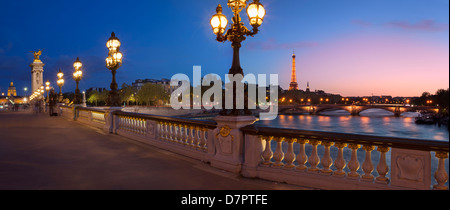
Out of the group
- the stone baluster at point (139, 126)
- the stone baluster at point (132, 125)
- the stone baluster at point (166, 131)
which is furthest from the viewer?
the stone baluster at point (132, 125)

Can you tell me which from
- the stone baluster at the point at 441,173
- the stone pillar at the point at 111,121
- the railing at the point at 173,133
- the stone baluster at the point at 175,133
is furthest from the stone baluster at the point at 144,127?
the stone baluster at the point at 441,173

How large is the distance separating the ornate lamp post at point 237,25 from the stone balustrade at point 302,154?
0.75 metres

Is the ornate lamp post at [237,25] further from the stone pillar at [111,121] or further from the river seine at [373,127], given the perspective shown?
the river seine at [373,127]

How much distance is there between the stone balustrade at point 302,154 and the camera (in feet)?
14.8

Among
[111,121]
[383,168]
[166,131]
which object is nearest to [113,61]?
[111,121]

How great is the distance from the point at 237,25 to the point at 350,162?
13.0 feet

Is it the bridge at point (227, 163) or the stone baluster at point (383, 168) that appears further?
the stone baluster at point (383, 168)

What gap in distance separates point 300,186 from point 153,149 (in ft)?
18.1

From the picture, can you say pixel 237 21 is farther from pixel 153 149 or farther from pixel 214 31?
pixel 153 149

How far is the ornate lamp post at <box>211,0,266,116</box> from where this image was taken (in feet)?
23.1

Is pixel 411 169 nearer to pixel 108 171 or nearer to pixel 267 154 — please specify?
pixel 267 154
